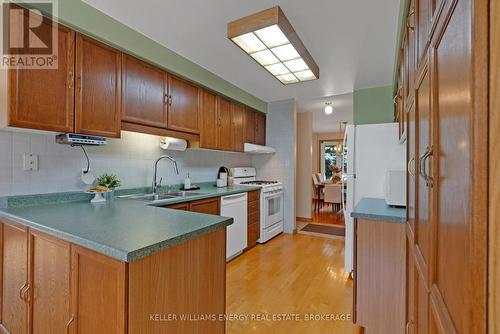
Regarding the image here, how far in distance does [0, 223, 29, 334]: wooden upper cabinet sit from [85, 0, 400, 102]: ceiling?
64.6 inches

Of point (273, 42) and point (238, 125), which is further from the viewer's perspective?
point (238, 125)

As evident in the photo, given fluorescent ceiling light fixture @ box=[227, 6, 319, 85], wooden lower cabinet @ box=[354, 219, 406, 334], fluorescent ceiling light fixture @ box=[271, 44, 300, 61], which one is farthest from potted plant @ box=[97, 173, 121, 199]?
wooden lower cabinet @ box=[354, 219, 406, 334]

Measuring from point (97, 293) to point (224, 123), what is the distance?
2697 millimetres

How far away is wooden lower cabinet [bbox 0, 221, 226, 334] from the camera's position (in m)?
0.88

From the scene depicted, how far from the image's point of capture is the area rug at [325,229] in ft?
13.9

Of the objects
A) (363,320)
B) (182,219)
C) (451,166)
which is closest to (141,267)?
(182,219)

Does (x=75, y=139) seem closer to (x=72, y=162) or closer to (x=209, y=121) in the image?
(x=72, y=162)

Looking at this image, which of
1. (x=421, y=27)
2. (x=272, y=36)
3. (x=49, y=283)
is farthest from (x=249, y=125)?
(x=49, y=283)

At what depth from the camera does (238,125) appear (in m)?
3.70

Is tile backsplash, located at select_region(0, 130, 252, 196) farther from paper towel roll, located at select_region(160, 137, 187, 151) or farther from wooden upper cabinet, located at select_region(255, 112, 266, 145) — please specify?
wooden upper cabinet, located at select_region(255, 112, 266, 145)

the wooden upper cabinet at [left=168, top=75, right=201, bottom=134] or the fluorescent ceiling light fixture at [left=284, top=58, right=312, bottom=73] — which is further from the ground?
the fluorescent ceiling light fixture at [left=284, top=58, right=312, bottom=73]

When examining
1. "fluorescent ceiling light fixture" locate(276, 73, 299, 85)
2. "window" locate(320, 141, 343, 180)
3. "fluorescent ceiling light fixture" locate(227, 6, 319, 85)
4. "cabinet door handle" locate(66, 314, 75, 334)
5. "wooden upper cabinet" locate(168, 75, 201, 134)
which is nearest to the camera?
"cabinet door handle" locate(66, 314, 75, 334)

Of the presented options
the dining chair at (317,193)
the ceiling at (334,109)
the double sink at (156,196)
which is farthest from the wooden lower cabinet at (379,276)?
the dining chair at (317,193)

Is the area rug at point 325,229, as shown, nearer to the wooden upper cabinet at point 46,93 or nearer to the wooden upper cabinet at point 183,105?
the wooden upper cabinet at point 183,105
